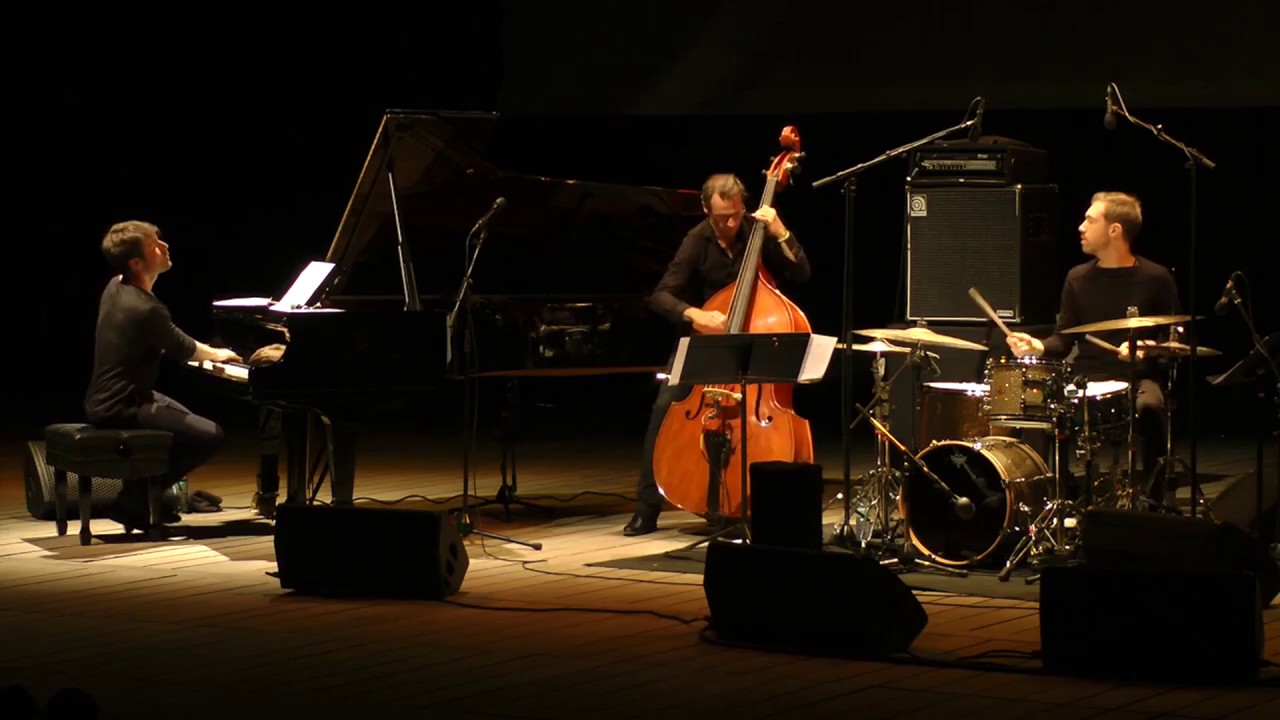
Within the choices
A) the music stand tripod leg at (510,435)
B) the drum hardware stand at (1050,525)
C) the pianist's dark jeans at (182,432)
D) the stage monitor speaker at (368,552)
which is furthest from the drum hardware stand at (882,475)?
the pianist's dark jeans at (182,432)

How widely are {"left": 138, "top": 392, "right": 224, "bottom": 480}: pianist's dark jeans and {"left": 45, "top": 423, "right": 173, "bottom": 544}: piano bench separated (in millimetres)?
107

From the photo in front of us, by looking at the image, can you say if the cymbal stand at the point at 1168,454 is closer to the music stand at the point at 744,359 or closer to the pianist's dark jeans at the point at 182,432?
the music stand at the point at 744,359

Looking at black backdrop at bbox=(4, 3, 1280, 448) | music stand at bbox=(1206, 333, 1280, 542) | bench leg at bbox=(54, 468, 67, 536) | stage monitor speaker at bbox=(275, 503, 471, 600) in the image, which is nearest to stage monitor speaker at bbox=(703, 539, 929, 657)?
stage monitor speaker at bbox=(275, 503, 471, 600)

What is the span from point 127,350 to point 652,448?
2.04 meters

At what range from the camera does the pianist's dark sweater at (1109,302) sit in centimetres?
707

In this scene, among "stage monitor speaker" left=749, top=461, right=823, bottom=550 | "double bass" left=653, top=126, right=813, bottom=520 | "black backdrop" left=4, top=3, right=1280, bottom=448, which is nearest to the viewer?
"stage monitor speaker" left=749, top=461, right=823, bottom=550

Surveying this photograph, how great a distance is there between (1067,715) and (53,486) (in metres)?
4.63

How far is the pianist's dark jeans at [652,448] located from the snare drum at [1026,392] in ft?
4.28

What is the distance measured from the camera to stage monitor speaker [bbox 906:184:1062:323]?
23.6 feet

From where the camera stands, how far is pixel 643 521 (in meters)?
7.34

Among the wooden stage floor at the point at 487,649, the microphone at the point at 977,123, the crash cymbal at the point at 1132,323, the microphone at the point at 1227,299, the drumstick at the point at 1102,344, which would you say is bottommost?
the wooden stage floor at the point at 487,649

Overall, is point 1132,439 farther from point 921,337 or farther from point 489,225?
point 489,225

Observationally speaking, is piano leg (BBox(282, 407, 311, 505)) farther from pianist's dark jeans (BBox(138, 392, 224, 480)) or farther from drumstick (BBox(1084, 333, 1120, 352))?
drumstick (BBox(1084, 333, 1120, 352))

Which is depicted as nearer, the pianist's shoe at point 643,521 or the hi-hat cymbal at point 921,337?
the hi-hat cymbal at point 921,337
